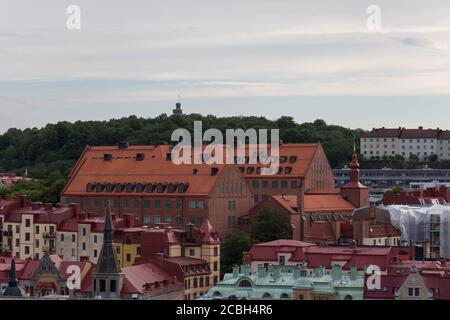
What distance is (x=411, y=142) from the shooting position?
89188mm

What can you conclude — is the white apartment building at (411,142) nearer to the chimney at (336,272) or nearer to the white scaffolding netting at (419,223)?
the white scaffolding netting at (419,223)

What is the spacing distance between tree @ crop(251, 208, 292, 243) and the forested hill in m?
22.4

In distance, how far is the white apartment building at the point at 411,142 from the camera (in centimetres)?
8788

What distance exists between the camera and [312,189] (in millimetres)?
44812

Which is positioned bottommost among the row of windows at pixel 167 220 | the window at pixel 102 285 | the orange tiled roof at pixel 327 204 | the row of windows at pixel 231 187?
the window at pixel 102 285

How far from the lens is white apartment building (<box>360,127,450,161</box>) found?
288ft

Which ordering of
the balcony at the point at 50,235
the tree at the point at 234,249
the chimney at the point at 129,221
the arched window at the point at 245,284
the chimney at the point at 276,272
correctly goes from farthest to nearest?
the balcony at the point at 50,235 < the chimney at the point at 129,221 < the tree at the point at 234,249 < the chimney at the point at 276,272 < the arched window at the point at 245,284

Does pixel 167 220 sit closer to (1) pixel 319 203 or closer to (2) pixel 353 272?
(1) pixel 319 203

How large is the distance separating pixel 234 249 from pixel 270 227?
2.82m

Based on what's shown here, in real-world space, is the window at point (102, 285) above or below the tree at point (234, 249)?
below

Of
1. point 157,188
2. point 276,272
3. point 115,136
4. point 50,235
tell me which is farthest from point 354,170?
point 115,136

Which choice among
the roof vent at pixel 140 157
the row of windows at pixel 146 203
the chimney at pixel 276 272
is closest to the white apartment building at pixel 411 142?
the roof vent at pixel 140 157

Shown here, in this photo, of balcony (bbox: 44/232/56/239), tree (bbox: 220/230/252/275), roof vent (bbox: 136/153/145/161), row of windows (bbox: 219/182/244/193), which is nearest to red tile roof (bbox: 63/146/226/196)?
roof vent (bbox: 136/153/145/161)

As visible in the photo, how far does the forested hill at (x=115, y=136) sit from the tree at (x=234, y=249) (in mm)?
24381
